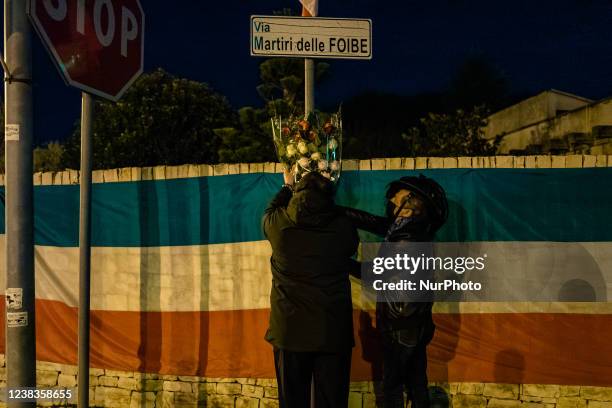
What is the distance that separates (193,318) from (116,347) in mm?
820

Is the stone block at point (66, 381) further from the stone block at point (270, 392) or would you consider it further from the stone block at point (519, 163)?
the stone block at point (519, 163)

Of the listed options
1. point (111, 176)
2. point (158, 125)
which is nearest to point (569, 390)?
point (111, 176)

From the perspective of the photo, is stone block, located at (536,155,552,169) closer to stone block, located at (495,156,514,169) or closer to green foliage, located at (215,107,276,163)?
stone block, located at (495,156,514,169)

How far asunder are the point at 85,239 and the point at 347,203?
7.24ft

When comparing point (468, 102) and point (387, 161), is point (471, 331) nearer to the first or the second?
point (387, 161)

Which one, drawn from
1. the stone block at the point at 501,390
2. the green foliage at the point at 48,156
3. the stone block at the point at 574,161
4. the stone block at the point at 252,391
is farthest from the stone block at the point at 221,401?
the green foliage at the point at 48,156

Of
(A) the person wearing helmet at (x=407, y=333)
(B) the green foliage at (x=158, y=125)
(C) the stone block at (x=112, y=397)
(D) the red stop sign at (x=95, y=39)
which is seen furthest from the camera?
(B) the green foliage at (x=158, y=125)

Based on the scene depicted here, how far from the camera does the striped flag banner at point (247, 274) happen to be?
18.9 feet

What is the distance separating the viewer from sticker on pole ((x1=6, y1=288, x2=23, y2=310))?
15.2 feet

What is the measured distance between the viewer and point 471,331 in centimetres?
584

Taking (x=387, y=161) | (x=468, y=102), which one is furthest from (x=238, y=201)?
(x=468, y=102)

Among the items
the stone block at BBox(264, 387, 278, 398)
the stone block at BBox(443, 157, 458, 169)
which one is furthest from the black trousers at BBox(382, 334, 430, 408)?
the stone block at BBox(443, 157, 458, 169)

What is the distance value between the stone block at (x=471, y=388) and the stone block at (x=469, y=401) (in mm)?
33

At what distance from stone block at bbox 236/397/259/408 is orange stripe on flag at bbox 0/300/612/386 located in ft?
0.69
